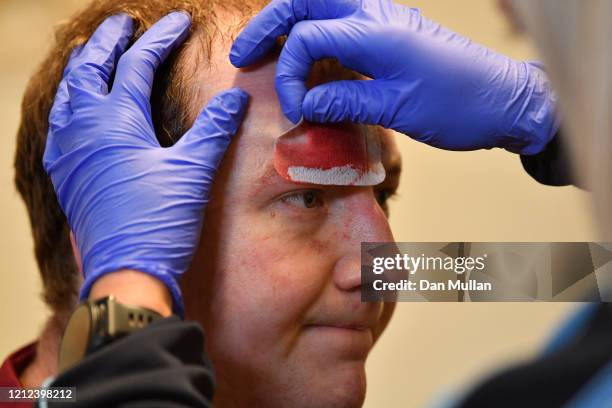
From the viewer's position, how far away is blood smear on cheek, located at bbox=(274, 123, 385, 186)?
1.28 meters

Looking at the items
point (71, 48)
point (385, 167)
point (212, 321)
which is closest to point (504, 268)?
point (385, 167)

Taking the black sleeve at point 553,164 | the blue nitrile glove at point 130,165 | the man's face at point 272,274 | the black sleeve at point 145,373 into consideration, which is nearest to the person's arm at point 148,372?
the black sleeve at point 145,373

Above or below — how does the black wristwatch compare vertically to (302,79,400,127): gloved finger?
below

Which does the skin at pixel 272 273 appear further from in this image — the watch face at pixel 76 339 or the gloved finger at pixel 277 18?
the watch face at pixel 76 339

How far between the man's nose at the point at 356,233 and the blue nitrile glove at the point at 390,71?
153 mm

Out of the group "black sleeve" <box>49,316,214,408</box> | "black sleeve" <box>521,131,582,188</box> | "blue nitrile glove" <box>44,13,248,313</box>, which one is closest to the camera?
"black sleeve" <box>49,316,214,408</box>

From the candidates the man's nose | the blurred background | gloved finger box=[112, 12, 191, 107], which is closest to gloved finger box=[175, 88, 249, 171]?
gloved finger box=[112, 12, 191, 107]

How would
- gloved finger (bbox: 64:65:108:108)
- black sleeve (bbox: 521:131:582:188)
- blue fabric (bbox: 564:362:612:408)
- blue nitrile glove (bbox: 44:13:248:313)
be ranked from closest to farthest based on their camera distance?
1. blue fabric (bbox: 564:362:612:408)
2. blue nitrile glove (bbox: 44:13:248:313)
3. gloved finger (bbox: 64:65:108:108)
4. black sleeve (bbox: 521:131:582:188)

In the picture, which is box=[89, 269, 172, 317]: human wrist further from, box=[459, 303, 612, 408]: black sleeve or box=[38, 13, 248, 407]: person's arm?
box=[459, 303, 612, 408]: black sleeve

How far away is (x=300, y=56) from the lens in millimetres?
1225

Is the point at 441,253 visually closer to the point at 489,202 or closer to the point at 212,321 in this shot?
the point at 212,321

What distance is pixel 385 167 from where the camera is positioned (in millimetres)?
1433

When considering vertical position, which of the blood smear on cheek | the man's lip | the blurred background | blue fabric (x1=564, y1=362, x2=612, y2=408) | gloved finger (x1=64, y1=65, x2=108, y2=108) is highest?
blue fabric (x1=564, y1=362, x2=612, y2=408)

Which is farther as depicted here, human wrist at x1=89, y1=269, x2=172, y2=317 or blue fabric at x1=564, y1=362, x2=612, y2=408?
human wrist at x1=89, y1=269, x2=172, y2=317
